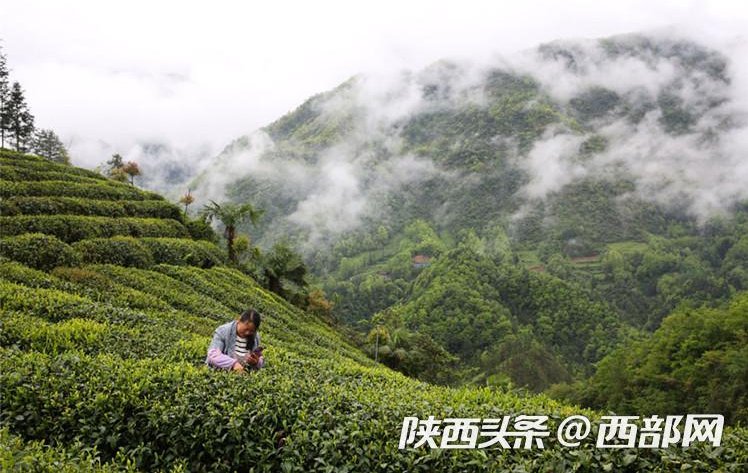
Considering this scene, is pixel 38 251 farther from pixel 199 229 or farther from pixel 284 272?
pixel 284 272

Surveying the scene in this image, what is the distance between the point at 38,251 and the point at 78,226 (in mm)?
4356

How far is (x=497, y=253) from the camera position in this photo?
502ft

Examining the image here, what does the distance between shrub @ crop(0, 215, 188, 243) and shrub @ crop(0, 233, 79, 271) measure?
1.42 meters

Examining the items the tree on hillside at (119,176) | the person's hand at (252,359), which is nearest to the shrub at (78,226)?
the person's hand at (252,359)

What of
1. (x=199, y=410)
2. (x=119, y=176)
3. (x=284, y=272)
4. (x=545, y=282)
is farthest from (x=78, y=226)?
(x=545, y=282)

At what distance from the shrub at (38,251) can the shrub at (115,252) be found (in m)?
0.68

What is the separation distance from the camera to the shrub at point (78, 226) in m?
16.5

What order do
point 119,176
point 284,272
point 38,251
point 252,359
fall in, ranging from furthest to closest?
point 119,176, point 284,272, point 38,251, point 252,359

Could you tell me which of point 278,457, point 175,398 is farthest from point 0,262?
point 278,457

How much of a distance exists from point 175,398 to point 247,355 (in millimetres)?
1646

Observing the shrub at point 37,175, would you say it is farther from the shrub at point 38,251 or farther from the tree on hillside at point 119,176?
the tree on hillside at point 119,176

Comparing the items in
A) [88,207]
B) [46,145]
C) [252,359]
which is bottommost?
[252,359]

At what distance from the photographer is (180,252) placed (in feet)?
72.9

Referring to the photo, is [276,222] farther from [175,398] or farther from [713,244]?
[175,398]
